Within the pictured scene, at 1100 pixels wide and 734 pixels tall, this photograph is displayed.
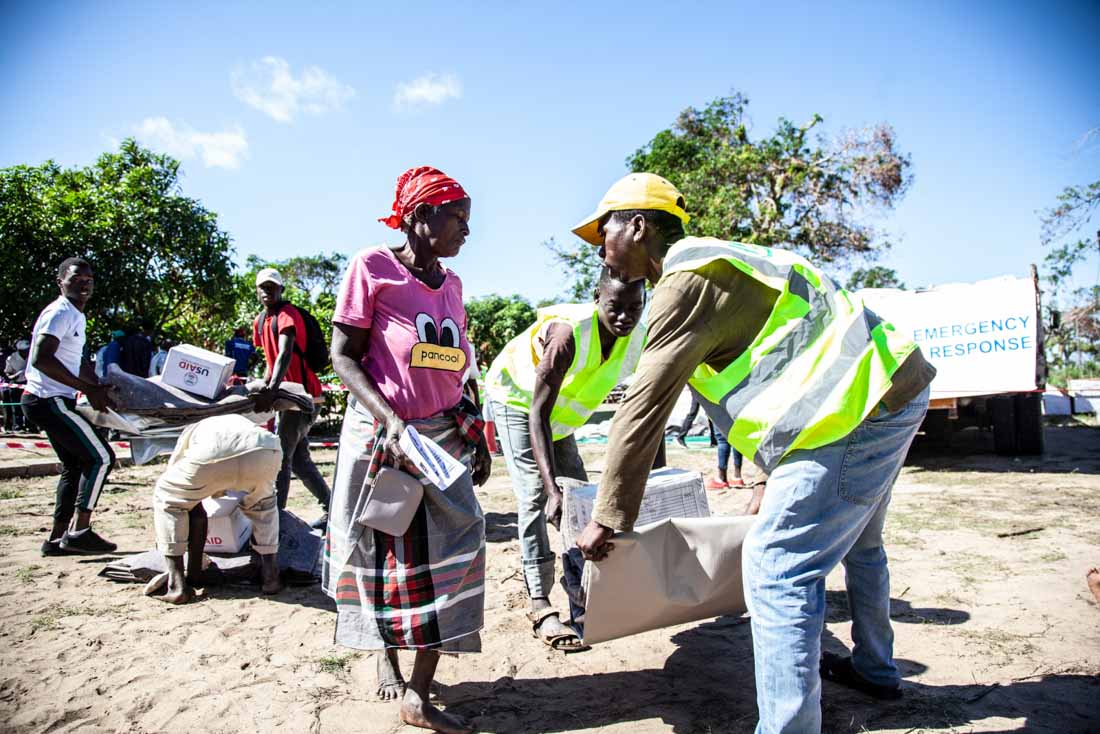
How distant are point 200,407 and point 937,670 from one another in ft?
12.6

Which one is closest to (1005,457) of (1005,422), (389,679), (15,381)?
(1005,422)

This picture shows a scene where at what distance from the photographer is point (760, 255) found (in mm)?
1895

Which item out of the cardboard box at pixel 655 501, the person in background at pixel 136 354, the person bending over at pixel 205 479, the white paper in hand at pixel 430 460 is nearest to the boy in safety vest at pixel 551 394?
the cardboard box at pixel 655 501

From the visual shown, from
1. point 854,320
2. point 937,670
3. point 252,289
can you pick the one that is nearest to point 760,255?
point 854,320

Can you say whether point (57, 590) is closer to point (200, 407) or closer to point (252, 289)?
point (200, 407)

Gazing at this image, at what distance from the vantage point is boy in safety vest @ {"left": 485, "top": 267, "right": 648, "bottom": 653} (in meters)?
3.07

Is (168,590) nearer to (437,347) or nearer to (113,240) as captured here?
(437,347)

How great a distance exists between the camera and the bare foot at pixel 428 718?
2.36 meters

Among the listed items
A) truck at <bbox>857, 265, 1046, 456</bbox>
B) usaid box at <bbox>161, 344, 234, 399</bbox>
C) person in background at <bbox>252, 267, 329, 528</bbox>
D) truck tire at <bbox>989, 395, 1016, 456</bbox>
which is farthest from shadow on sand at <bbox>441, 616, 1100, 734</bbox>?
truck tire at <bbox>989, 395, 1016, 456</bbox>

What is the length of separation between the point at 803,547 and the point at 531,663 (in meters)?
1.57

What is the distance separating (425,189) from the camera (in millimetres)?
2557

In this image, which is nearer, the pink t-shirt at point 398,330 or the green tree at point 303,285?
the pink t-shirt at point 398,330

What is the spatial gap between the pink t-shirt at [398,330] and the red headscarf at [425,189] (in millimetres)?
205

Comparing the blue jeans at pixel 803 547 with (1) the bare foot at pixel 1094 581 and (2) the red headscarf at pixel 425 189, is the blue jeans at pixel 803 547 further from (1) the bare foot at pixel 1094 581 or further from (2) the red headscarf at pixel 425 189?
(2) the red headscarf at pixel 425 189
